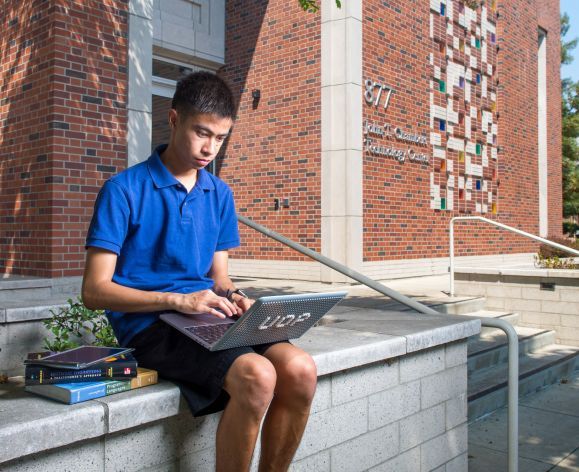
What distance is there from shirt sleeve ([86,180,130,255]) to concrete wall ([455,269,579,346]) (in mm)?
6139

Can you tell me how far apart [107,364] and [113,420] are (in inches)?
7.8

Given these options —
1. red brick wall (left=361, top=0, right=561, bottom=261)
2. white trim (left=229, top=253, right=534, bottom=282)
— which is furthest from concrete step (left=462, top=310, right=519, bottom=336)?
red brick wall (left=361, top=0, right=561, bottom=261)

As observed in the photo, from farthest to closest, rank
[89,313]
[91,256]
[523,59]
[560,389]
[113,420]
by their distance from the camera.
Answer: [523,59], [560,389], [89,313], [91,256], [113,420]

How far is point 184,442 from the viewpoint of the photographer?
2150 millimetres

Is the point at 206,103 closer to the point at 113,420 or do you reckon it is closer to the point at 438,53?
the point at 113,420

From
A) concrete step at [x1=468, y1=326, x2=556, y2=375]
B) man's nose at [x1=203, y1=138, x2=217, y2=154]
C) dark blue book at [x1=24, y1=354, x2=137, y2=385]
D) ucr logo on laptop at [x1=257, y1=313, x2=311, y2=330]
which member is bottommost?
concrete step at [x1=468, y1=326, x2=556, y2=375]

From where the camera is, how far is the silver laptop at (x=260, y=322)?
196 centimetres

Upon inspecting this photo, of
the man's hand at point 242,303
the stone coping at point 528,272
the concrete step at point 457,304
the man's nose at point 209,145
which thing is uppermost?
the man's nose at point 209,145

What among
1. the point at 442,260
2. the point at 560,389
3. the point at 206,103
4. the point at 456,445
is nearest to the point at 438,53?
the point at 442,260

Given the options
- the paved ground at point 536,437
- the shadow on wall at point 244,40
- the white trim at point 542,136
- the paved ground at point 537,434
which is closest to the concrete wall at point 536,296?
the paved ground at point 537,434

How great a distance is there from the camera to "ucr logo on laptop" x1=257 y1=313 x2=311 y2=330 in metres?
2.05

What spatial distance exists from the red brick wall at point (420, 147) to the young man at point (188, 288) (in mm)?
7277

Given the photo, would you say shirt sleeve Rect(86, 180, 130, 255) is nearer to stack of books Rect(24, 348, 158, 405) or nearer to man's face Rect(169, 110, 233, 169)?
man's face Rect(169, 110, 233, 169)

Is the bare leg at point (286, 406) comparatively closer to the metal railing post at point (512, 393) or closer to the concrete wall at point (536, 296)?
the metal railing post at point (512, 393)
